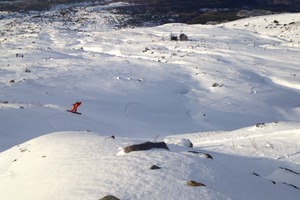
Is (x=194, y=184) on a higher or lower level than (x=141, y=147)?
higher

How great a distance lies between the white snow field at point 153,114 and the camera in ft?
13.3

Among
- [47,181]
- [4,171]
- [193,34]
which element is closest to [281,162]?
[47,181]

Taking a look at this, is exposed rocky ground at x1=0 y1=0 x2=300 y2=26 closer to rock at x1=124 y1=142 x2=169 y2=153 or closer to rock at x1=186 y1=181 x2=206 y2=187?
rock at x1=124 y1=142 x2=169 y2=153

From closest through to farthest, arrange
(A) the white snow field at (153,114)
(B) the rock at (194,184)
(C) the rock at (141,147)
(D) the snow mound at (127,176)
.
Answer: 1. (D) the snow mound at (127,176)
2. (B) the rock at (194,184)
3. (A) the white snow field at (153,114)
4. (C) the rock at (141,147)

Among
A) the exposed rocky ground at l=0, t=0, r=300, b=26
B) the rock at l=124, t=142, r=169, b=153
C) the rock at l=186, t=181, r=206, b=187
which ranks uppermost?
the rock at l=186, t=181, r=206, b=187

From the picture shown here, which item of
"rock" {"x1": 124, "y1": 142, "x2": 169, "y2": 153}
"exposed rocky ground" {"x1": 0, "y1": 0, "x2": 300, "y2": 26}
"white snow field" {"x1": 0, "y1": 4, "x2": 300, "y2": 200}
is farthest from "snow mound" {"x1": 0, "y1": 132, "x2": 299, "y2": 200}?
"exposed rocky ground" {"x1": 0, "y1": 0, "x2": 300, "y2": 26}

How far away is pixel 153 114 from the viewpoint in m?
11.7

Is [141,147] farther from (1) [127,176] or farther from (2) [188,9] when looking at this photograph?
(2) [188,9]

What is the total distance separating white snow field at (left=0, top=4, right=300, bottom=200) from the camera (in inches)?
159

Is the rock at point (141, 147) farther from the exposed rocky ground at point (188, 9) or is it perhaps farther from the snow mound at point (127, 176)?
the exposed rocky ground at point (188, 9)

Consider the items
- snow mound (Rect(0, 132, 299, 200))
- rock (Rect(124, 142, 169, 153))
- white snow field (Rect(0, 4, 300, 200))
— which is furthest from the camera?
rock (Rect(124, 142, 169, 153))

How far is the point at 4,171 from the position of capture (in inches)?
207

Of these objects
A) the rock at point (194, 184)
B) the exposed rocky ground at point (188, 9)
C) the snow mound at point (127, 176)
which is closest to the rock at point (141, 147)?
the snow mound at point (127, 176)

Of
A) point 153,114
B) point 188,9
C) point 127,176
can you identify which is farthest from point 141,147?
point 188,9
